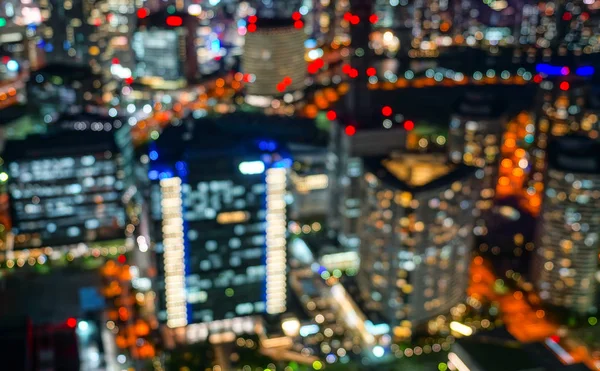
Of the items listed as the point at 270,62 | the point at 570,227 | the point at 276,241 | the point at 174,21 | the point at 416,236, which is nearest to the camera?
the point at 416,236

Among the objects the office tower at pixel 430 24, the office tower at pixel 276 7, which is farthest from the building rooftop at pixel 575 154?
the office tower at pixel 276 7

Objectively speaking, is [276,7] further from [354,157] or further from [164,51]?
[354,157]

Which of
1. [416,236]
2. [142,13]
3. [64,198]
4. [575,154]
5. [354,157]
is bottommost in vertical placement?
[64,198]

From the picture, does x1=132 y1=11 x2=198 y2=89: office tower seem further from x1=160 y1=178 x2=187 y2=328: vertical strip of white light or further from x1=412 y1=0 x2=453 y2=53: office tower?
x1=160 y1=178 x2=187 y2=328: vertical strip of white light

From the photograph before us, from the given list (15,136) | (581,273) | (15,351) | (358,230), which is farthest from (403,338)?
(15,136)

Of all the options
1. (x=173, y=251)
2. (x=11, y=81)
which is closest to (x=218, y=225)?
(x=173, y=251)

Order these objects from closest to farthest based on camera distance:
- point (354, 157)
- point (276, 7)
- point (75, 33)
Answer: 1. point (354, 157)
2. point (75, 33)
3. point (276, 7)

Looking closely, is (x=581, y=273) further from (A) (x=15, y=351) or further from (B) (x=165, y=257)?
(A) (x=15, y=351)
